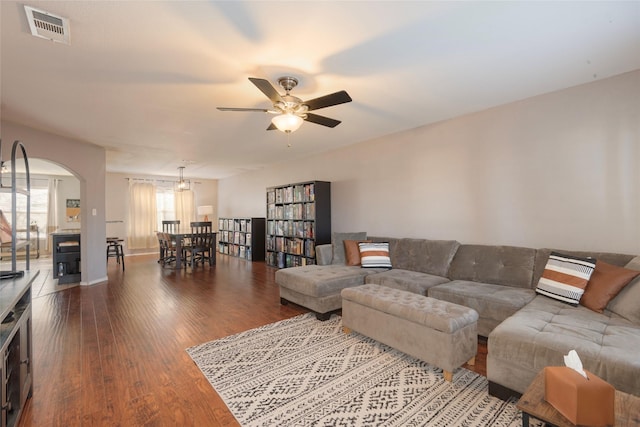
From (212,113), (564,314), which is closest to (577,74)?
(564,314)

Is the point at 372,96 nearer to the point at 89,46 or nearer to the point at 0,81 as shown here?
the point at 89,46

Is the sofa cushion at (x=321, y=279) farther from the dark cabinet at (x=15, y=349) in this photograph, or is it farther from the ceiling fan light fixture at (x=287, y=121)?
the dark cabinet at (x=15, y=349)

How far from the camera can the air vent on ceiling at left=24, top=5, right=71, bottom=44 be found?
1768 millimetres

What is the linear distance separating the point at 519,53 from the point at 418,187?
2.17 meters

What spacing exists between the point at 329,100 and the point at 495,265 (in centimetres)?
253

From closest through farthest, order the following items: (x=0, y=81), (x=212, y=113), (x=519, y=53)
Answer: (x=519, y=53) < (x=0, y=81) < (x=212, y=113)

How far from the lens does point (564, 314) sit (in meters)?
2.22

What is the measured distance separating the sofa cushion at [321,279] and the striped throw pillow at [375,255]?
0.16 metres

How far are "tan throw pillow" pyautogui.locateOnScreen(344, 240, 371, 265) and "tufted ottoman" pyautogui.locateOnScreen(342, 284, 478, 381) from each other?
135 cm

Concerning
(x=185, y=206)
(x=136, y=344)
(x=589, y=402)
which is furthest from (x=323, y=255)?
(x=185, y=206)

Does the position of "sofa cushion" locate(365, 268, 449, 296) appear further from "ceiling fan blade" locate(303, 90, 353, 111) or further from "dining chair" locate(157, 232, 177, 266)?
"dining chair" locate(157, 232, 177, 266)

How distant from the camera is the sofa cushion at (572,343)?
1561mm

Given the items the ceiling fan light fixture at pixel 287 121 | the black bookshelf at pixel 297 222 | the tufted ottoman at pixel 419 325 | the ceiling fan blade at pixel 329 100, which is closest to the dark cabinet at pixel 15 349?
the ceiling fan light fixture at pixel 287 121

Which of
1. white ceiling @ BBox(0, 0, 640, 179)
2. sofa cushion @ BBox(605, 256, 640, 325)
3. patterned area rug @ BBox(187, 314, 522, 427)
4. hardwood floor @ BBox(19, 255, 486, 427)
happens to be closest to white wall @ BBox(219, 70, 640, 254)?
white ceiling @ BBox(0, 0, 640, 179)
